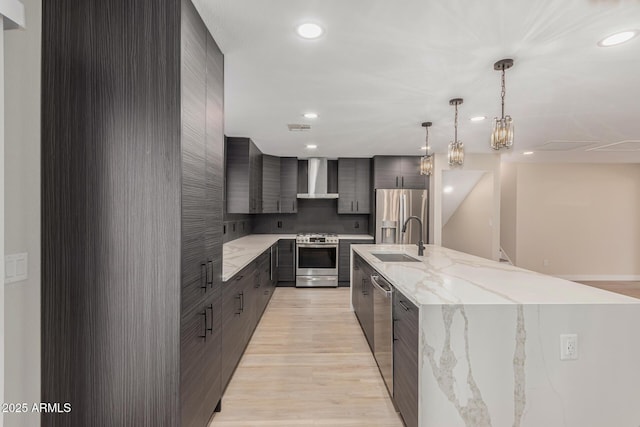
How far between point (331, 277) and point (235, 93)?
3.62m

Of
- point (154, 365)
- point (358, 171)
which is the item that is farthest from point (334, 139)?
point (154, 365)

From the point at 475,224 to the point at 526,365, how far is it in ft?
16.4

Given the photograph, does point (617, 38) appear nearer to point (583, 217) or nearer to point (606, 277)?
point (583, 217)

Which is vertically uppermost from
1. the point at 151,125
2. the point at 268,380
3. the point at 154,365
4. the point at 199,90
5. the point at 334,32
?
the point at 334,32

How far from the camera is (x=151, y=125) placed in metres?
1.36

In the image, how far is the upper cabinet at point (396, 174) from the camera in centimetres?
538

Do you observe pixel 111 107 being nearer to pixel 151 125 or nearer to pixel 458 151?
pixel 151 125

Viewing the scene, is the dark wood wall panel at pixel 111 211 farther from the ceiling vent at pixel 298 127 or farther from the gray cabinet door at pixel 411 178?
the gray cabinet door at pixel 411 178

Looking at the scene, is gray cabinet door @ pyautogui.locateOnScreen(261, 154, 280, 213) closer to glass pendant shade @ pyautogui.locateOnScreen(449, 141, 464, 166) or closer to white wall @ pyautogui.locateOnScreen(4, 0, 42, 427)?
glass pendant shade @ pyautogui.locateOnScreen(449, 141, 464, 166)

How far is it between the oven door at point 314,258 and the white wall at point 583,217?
12.8 feet

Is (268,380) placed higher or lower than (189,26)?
lower

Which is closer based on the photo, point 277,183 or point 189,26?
point 189,26

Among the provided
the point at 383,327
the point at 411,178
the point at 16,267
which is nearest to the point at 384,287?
the point at 383,327

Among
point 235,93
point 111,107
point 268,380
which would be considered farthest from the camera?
point 235,93
